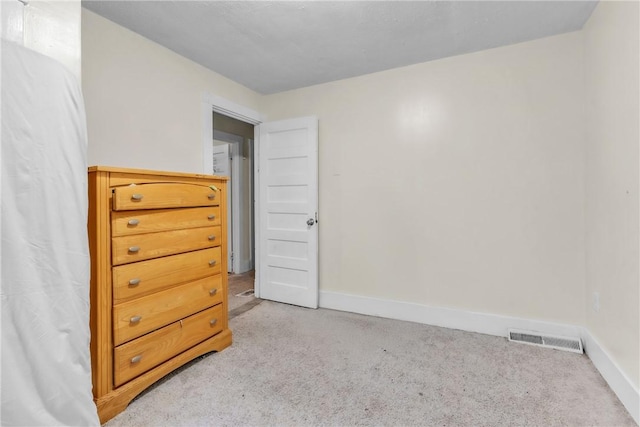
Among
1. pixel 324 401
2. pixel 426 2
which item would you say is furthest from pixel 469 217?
pixel 324 401

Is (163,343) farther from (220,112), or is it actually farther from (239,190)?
(239,190)

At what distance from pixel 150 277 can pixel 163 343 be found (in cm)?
42

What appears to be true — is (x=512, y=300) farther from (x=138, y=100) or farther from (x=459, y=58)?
(x=138, y=100)

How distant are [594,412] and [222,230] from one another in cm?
243

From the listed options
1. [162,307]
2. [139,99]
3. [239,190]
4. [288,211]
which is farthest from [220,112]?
[162,307]

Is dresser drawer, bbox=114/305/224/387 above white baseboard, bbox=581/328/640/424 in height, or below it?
above

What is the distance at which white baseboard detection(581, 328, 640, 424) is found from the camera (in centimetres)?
150

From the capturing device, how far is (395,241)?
114 inches

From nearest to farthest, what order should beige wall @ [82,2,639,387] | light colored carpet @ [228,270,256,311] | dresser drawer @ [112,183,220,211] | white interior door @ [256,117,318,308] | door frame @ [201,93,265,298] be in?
dresser drawer @ [112,183,220,211]
beige wall @ [82,2,639,387]
door frame @ [201,93,265,298]
white interior door @ [256,117,318,308]
light colored carpet @ [228,270,256,311]

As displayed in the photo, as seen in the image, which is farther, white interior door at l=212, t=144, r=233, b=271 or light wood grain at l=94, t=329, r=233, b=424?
white interior door at l=212, t=144, r=233, b=271

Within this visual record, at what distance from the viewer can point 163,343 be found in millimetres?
1845

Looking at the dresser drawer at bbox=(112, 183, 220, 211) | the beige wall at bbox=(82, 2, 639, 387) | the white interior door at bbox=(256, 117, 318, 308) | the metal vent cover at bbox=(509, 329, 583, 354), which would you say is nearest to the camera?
the dresser drawer at bbox=(112, 183, 220, 211)

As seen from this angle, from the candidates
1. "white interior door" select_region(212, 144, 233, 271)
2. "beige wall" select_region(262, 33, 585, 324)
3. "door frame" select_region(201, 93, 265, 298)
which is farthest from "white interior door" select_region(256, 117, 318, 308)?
"white interior door" select_region(212, 144, 233, 271)

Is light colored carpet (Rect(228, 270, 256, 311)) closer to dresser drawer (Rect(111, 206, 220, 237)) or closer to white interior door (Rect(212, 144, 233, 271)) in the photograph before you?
white interior door (Rect(212, 144, 233, 271))
